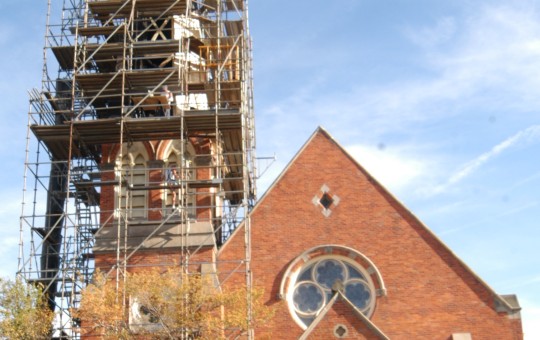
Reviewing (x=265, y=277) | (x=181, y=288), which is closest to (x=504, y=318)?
(x=265, y=277)

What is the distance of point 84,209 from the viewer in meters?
29.5

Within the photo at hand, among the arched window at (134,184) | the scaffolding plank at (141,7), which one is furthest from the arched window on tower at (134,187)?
the scaffolding plank at (141,7)

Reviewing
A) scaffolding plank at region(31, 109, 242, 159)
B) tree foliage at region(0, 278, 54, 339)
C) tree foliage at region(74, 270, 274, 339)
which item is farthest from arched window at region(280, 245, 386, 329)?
tree foliage at region(0, 278, 54, 339)

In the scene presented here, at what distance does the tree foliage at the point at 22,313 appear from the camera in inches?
899

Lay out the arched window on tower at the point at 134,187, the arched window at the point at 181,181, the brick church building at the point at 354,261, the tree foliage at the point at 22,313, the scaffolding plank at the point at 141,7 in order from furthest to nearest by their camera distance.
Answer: the scaffolding plank at the point at 141,7 < the arched window on tower at the point at 134,187 < the arched window at the point at 181,181 < the brick church building at the point at 354,261 < the tree foliage at the point at 22,313

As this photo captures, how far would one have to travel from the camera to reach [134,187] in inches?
1051

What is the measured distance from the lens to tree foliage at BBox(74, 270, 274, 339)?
69.4 feet

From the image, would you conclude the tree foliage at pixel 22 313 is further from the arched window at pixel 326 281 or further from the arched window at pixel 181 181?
the arched window at pixel 326 281

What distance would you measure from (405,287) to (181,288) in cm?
783

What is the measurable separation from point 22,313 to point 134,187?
5.68 m

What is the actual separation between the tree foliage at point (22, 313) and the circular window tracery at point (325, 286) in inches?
295

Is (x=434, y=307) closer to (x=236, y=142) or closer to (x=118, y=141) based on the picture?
(x=236, y=142)

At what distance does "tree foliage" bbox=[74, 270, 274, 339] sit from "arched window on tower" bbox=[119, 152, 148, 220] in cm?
523

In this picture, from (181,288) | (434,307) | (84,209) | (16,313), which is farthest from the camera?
(84,209)
